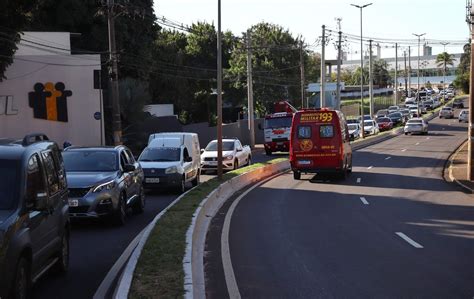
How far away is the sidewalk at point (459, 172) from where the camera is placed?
2417cm

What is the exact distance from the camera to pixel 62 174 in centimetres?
942

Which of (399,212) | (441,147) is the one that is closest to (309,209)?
(399,212)

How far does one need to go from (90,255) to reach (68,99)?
28.3m

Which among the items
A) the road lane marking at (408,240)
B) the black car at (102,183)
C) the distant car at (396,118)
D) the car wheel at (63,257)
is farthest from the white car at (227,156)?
the distant car at (396,118)

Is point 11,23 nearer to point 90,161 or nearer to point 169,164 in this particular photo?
point 169,164

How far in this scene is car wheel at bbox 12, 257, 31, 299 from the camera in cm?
659

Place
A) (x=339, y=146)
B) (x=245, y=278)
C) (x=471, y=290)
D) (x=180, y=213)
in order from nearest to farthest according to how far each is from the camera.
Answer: (x=471, y=290) → (x=245, y=278) → (x=180, y=213) → (x=339, y=146)

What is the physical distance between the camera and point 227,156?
32.0 metres

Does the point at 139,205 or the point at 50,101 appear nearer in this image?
the point at 139,205

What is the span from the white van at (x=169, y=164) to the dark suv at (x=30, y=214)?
461 inches

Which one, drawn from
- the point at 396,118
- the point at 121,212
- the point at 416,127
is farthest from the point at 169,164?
the point at 396,118

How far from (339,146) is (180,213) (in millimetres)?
12982

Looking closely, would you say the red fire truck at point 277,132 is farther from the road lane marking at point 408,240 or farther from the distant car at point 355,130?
the road lane marking at point 408,240

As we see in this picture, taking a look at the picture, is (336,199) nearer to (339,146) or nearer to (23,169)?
(339,146)
